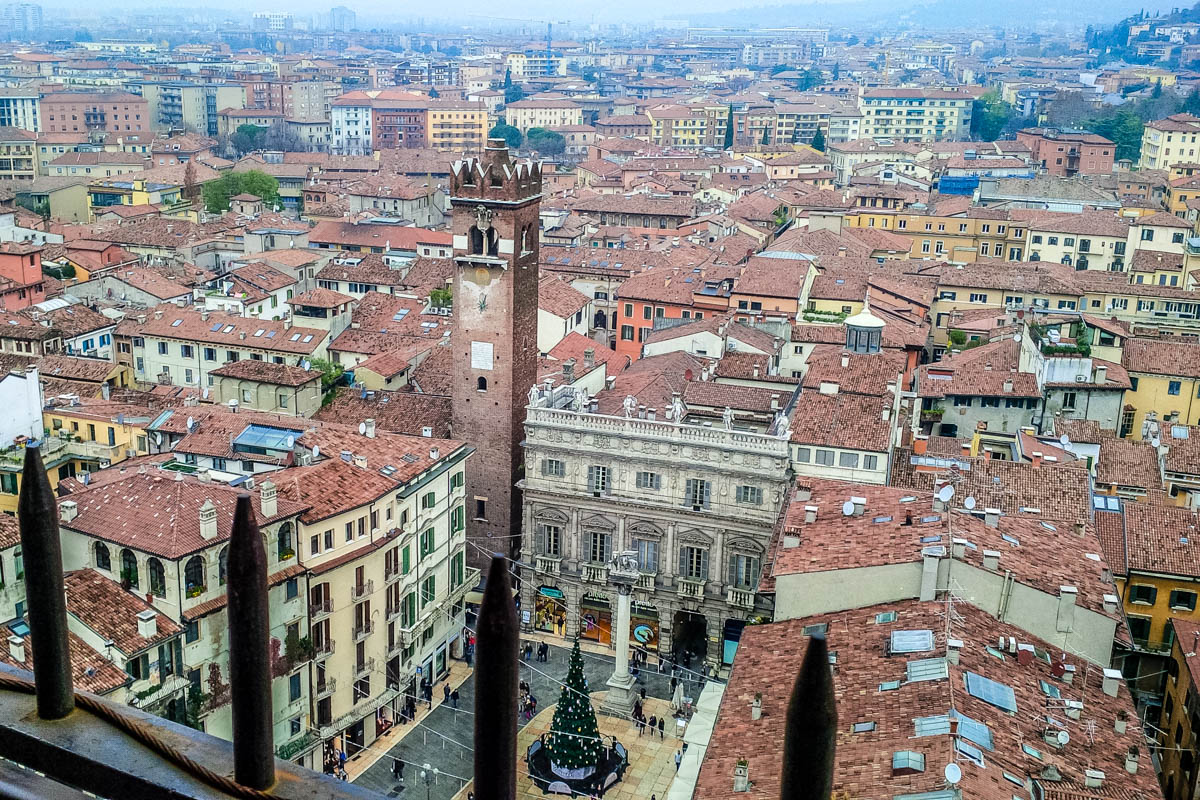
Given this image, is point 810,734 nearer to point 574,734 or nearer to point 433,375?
point 574,734

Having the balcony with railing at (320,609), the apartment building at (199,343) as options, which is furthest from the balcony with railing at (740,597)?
the apartment building at (199,343)

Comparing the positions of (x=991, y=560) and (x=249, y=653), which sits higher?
(x=249, y=653)

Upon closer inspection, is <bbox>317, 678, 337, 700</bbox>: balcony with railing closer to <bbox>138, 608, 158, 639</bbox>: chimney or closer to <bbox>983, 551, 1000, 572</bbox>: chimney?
<bbox>138, 608, 158, 639</bbox>: chimney

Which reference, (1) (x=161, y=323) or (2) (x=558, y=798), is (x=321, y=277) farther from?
(2) (x=558, y=798)

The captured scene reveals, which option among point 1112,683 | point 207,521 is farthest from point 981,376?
point 207,521

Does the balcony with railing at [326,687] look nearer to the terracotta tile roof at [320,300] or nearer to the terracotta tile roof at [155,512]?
the terracotta tile roof at [155,512]
